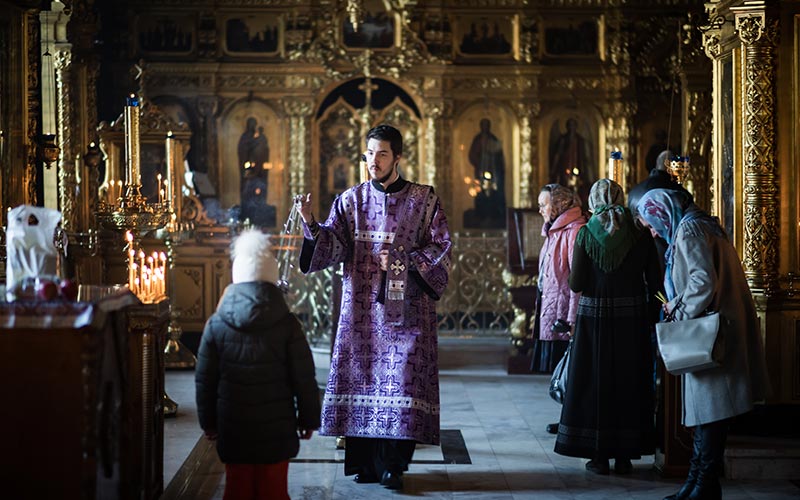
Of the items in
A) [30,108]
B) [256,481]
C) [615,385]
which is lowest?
[256,481]

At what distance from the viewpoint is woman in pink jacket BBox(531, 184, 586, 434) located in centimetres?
718

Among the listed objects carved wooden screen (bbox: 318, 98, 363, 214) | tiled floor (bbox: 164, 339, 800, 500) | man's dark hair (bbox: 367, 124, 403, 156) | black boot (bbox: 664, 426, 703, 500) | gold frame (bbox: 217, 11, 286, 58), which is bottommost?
tiled floor (bbox: 164, 339, 800, 500)

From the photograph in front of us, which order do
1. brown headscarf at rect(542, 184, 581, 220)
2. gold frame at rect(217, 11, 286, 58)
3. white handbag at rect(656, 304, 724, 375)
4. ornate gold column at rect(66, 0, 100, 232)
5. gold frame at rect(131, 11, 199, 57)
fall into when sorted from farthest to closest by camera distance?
gold frame at rect(217, 11, 286, 58) < gold frame at rect(131, 11, 199, 57) < ornate gold column at rect(66, 0, 100, 232) < brown headscarf at rect(542, 184, 581, 220) < white handbag at rect(656, 304, 724, 375)

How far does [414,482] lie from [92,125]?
27.6 feet

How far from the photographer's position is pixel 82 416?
368 cm

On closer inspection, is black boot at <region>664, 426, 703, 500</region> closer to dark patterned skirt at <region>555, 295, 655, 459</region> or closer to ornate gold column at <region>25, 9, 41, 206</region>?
dark patterned skirt at <region>555, 295, 655, 459</region>

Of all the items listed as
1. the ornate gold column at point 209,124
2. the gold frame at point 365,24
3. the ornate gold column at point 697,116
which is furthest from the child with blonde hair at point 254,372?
the gold frame at point 365,24

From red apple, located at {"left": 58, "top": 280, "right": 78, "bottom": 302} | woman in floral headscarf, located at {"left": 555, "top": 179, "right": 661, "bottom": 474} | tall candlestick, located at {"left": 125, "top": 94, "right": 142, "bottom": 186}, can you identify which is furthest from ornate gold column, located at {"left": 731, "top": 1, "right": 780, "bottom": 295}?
red apple, located at {"left": 58, "top": 280, "right": 78, "bottom": 302}

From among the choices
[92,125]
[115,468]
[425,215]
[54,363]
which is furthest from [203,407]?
[92,125]

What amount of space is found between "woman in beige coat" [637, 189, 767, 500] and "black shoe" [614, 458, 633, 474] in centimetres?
68

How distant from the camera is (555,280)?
284 inches

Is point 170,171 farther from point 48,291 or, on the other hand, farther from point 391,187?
point 48,291

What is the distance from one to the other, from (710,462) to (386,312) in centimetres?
171

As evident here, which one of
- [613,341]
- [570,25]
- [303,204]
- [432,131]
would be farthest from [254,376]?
[570,25]
